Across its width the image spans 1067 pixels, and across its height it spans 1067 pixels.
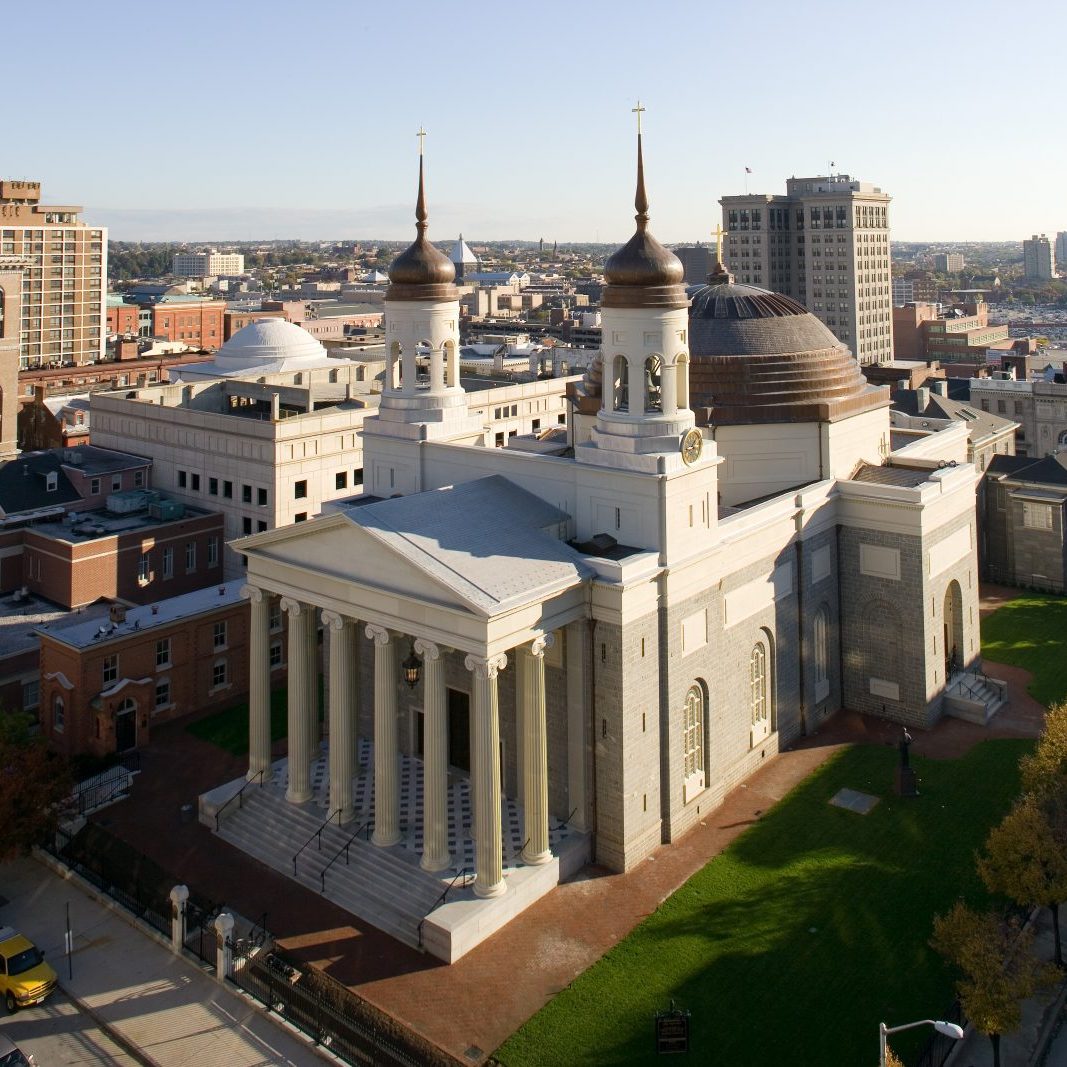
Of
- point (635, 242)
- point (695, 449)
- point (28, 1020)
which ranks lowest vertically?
point (28, 1020)

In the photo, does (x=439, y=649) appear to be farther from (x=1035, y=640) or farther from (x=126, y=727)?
(x=1035, y=640)

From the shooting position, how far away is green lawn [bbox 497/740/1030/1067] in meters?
27.6

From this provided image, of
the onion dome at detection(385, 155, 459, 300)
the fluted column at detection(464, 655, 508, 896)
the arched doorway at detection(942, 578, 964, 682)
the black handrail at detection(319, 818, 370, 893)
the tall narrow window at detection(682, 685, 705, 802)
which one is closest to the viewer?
the fluted column at detection(464, 655, 508, 896)

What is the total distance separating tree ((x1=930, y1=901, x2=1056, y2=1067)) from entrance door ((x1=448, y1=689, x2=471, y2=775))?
55.9 feet

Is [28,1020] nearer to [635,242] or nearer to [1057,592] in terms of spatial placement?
[635,242]

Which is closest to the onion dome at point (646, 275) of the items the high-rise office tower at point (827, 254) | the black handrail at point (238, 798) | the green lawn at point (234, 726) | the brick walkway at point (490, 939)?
the brick walkway at point (490, 939)

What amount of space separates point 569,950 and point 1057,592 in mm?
45873

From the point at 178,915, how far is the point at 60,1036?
431cm

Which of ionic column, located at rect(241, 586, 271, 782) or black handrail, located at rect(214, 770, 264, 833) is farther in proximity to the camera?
black handrail, located at rect(214, 770, 264, 833)

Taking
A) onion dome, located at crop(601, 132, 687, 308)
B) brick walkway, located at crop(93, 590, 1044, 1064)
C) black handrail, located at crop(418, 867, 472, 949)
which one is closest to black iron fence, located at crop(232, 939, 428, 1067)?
brick walkway, located at crop(93, 590, 1044, 1064)

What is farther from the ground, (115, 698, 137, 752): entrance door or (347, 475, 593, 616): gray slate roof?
(347, 475, 593, 616): gray slate roof

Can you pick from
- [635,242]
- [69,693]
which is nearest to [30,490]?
[69,693]

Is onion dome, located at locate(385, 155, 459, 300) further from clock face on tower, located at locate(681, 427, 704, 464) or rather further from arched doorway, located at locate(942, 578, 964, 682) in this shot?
arched doorway, located at locate(942, 578, 964, 682)

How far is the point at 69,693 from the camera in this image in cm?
4584
